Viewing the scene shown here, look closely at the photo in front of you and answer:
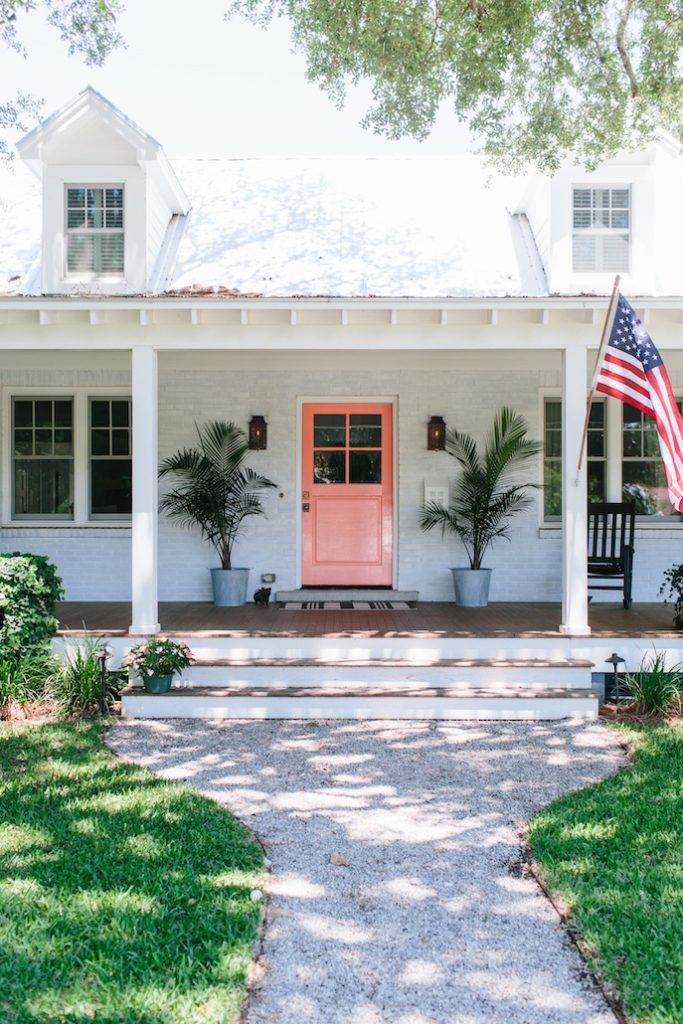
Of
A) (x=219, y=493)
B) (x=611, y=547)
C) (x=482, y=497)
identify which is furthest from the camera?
(x=219, y=493)

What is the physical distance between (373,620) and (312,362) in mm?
2813

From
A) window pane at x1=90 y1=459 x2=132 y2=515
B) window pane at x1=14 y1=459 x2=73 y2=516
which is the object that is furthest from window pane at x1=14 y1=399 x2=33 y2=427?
window pane at x1=90 y1=459 x2=132 y2=515

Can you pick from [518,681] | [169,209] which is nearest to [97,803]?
[518,681]

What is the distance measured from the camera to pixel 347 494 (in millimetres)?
9547

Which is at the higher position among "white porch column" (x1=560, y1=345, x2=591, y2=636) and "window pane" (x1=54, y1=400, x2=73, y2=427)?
Answer: "window pane" (x1=54, y1=400, x2=73, y2=427)

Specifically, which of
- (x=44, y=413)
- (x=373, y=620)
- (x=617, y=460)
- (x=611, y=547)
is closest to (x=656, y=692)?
(x=611, y=547)

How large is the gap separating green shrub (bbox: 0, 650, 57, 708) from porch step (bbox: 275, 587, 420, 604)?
3.13 m

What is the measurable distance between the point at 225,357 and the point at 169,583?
8.90ft

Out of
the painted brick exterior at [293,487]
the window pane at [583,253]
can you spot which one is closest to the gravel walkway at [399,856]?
the painted brick exterior at [293,487]

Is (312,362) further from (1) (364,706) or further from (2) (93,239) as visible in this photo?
(1) (364,706)

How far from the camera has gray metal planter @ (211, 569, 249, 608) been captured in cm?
890

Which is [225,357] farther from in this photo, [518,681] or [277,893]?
[277,893]

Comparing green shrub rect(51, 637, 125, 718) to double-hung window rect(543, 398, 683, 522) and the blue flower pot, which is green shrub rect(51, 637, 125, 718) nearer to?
the blue flower pot

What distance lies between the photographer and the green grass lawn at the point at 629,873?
2.82 metres
